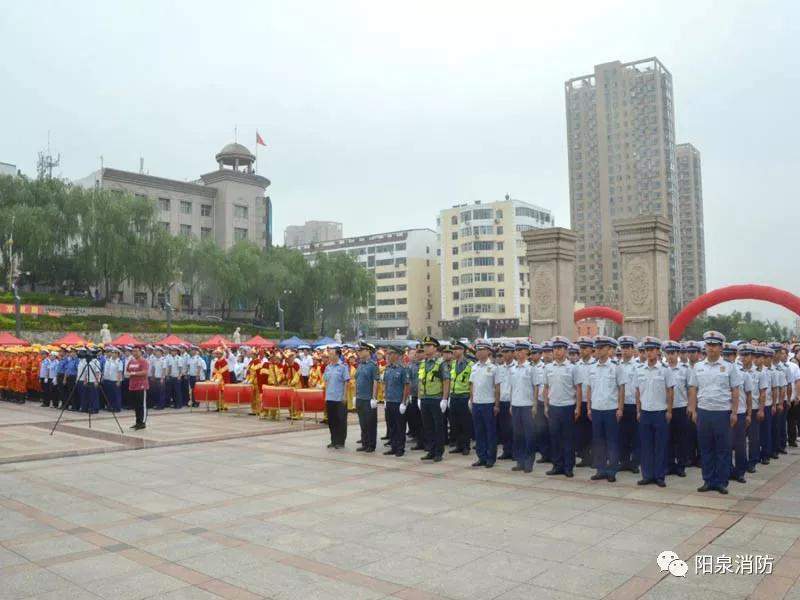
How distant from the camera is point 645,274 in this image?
20.0m

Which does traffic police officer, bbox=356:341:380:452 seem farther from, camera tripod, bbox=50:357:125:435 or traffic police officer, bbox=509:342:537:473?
camera tripod, bbox=50:357:125:435

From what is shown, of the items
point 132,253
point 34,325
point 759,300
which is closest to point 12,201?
point 132,253

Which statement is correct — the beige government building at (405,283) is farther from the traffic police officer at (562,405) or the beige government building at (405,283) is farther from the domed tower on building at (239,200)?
the traffic police officer at (562,405)

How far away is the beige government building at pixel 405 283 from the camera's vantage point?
274 ft

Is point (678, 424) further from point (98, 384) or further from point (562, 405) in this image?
point (98, 384)

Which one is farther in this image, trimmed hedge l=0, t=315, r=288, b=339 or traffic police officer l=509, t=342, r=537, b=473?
trimmed hedge l=0, t=315, r=288, b=339

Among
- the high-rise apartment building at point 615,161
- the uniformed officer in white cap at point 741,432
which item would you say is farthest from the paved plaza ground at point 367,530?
the high-rise apartment building at point 615,161

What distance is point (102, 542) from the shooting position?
617cm

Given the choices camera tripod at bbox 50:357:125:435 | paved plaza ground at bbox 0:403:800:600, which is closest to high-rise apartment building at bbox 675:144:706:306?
camera tripod at bbox 50:357:125:435

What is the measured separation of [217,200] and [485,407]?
58.7 m

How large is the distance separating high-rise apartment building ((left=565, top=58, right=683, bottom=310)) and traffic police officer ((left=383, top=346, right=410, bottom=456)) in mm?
62280

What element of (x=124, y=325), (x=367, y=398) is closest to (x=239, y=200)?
(x=124, y=325)

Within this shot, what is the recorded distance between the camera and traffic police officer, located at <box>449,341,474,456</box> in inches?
419

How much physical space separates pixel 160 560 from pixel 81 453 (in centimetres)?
673
